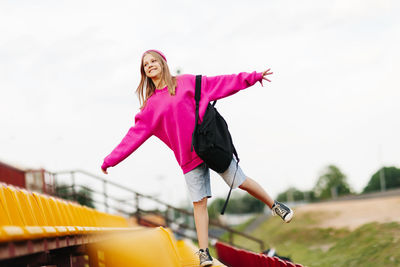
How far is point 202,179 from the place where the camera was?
432 cm

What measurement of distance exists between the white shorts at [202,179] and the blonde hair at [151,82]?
2.01ft

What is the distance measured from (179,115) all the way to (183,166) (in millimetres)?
382

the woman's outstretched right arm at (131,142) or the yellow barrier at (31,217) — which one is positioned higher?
the woman's outstretched right arm at (131,142)

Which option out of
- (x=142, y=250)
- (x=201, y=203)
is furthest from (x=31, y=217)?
(x=201, y=203)

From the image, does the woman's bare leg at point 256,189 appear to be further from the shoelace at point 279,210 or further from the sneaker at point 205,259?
the sneaker at point 205,259

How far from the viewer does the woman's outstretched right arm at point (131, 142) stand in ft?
14.6

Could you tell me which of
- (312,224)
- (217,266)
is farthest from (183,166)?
(312,224)

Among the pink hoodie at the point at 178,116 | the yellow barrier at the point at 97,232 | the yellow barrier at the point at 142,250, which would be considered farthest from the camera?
the pink hoodie at the point at 178,116

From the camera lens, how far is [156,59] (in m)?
4.45

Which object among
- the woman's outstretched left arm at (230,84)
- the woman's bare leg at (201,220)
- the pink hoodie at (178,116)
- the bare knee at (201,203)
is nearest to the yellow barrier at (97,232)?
the woman's bare leg at (201,220)

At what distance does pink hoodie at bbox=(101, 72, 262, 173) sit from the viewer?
4266mm

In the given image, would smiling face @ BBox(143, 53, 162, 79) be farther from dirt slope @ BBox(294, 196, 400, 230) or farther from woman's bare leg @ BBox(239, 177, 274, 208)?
dirt slope @ BBox(294, 196, 400, 230)

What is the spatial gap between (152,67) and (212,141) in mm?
770

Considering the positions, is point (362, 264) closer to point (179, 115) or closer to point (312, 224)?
point (179, 115)
